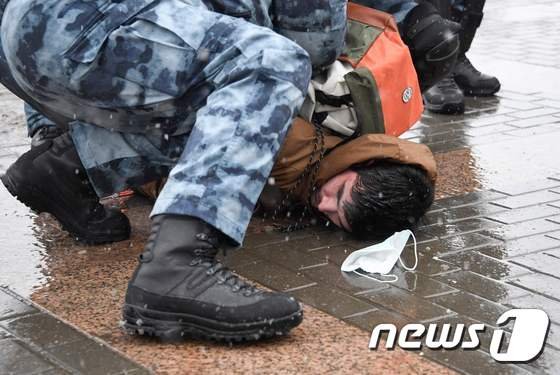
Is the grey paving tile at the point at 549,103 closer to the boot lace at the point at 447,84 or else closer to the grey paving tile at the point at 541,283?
the boot lace at the point at 447,84

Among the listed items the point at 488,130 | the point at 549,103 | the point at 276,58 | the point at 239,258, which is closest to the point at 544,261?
the point at 239,258

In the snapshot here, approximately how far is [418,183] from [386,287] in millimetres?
620

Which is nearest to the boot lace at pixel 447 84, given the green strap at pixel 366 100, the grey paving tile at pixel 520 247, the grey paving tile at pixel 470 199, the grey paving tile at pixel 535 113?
the grey paving tile at pixel 535 113

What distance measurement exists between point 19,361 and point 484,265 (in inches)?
66.5

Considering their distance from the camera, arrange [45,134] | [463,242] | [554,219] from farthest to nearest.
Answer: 1. [45,134]
2. [554,219]
3. [463,242]

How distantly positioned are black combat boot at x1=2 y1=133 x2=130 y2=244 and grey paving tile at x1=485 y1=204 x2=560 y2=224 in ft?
5.08

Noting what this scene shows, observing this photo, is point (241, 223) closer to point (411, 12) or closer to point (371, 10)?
point (371, 10)

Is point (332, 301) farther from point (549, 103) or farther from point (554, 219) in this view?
point (549, 103)

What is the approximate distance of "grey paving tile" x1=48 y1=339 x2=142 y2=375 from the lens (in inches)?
117

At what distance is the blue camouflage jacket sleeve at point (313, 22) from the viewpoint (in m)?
3.97

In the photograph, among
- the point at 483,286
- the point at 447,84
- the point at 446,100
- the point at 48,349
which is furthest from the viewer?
the point at 447,84

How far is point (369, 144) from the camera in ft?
13.5

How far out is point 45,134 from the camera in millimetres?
4473

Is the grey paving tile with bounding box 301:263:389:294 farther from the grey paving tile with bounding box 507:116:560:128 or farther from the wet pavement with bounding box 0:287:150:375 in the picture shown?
the grey paving tile with bounding box 507:116:560:128
